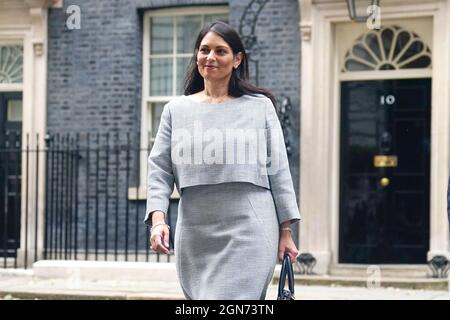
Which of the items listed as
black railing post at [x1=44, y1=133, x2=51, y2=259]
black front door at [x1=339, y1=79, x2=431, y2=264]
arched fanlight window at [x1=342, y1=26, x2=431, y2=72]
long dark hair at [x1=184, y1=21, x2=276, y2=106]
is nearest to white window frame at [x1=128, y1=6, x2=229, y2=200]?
black railing post at [x1=44, y1=133, x2=51, y2=259]

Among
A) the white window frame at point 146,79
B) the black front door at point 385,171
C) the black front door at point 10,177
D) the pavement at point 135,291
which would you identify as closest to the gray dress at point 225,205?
the pavement at point 135,291

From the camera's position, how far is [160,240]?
4020 mm

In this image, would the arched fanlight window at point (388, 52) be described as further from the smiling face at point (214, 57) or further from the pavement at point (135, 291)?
the smiling face at point (214, 57)

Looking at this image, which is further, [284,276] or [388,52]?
[388,52]

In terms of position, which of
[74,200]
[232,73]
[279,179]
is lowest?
[74,200]

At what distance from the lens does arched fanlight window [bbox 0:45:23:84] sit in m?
13.1

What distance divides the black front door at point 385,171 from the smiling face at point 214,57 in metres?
7.51

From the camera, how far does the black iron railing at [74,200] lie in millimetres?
12153

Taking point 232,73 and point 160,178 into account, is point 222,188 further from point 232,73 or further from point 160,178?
point 232,73

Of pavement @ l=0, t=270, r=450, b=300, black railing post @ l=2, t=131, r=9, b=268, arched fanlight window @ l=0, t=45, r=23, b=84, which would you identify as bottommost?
pavement @ l=0, t=270, r=450, b=300

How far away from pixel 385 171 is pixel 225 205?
7.67 m

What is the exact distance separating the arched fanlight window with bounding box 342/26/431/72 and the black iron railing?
2750 millimetres

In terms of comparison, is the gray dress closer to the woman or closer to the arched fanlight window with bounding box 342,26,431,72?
the woman

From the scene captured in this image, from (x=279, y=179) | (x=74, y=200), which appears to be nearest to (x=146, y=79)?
(x=74, y=200)
